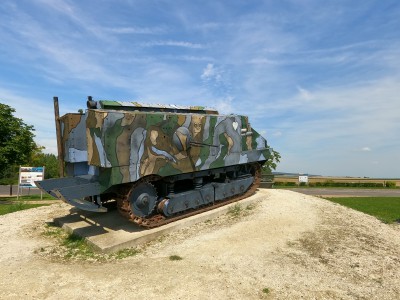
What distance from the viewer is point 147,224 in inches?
344

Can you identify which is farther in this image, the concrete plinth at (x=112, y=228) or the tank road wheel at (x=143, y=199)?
the tank road wheel at (x=143, y=199)

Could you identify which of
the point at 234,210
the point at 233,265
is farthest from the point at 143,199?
the point at 234,210

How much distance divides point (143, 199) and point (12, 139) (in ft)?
59.2

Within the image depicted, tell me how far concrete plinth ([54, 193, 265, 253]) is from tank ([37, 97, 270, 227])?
0.28 m

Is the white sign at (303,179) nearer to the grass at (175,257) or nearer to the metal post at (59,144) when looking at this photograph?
the metal post at (59,144)

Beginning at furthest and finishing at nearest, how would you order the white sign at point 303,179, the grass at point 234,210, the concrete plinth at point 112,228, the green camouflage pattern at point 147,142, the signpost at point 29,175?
1. the white sign at point 303,179
2. the signpost at point 29,175
3. the grass at point 234,210
4. the concrete plinth at point 112,228
5. the green camouflage pattern at point 147,142

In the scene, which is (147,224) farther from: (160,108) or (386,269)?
(386,269)

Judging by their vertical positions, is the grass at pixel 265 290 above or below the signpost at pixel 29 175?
below

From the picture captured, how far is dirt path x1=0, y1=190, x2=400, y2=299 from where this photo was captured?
5.84m

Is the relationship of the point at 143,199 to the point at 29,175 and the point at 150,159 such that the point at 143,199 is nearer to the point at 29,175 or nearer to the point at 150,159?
the point at 150,159

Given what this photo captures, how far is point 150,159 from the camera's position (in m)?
8.60

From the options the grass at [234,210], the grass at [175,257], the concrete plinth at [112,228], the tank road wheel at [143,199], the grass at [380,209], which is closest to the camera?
the grass at [175,257]

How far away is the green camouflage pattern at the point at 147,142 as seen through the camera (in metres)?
7.89

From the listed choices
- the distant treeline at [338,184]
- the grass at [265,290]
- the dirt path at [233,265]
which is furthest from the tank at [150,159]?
the distant treeline at [338,184]
